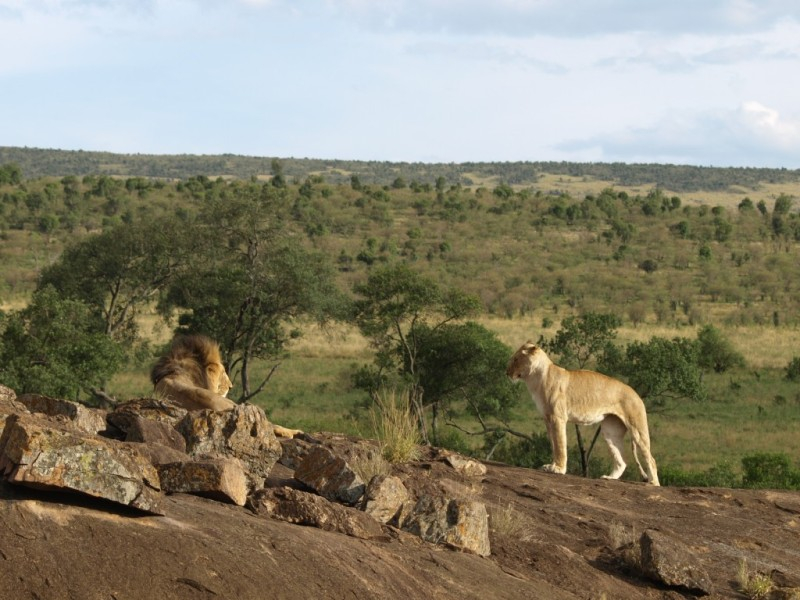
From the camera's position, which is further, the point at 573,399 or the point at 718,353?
the point at 718,353

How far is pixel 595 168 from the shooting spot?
6181 inches

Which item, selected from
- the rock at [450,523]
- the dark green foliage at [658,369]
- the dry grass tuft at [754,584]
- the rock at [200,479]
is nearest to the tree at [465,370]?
the dark green foliage at [658,369]

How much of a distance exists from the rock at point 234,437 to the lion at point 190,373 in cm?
211

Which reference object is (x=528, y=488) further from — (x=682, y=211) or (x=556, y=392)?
(x=682, y=211)

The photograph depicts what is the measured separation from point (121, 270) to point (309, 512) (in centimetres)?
2313

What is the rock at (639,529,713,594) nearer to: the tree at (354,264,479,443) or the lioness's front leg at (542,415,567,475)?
the lioness's front leg at (542,415,567,475)

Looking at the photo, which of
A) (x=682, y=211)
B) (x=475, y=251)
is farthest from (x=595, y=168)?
(x=475, y=251)

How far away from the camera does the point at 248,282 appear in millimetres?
29938

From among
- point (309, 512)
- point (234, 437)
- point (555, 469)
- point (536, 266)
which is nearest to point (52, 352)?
point (555, 469)

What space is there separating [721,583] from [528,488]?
2.38m

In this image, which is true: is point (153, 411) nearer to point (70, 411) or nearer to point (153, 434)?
point (70, 411)

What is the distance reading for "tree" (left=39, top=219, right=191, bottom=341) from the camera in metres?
30.0

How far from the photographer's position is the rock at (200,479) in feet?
25.6

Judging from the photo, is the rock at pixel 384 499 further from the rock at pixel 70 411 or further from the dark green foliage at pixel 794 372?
the dark green foliage at pixel 794 372
